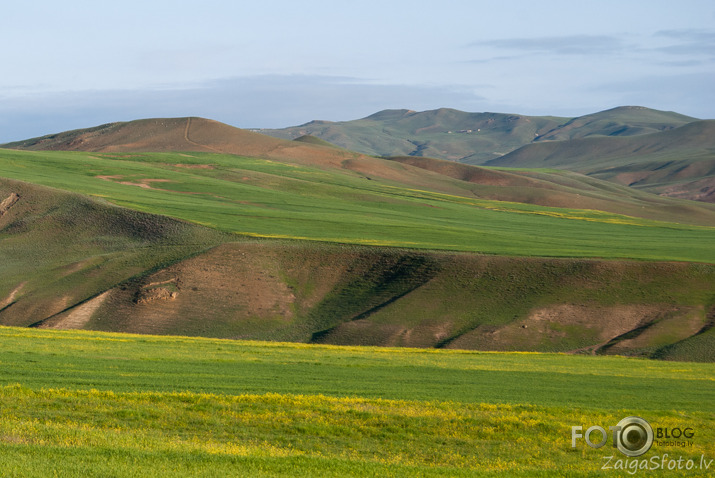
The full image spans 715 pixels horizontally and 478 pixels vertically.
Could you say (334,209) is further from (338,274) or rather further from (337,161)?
(337,161)

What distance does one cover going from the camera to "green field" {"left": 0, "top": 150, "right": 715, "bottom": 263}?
8175 centimetres

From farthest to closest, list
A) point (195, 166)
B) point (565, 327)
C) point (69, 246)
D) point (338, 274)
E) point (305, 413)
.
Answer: point (195, 166), point (69, 246), point (338, 274), point (565, 327), point (305, 413)

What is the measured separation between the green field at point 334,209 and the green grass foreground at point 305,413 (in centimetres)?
4021

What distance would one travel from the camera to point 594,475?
18.8 meters

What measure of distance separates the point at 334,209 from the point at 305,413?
83.5m

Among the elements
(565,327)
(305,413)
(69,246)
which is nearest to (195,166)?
(69,246)

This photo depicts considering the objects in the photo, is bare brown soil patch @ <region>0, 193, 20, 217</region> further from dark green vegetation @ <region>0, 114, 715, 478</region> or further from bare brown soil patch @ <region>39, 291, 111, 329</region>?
bare brown soil patch @ <region>39, 291, 111, 329</region>

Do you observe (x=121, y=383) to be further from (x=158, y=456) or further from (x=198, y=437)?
(x=158, y=456)

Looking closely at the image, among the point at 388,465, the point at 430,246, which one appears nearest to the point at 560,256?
the point at 430,246

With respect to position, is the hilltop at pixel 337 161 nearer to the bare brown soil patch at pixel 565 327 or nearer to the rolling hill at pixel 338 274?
the rolling hill at pixel 338 274

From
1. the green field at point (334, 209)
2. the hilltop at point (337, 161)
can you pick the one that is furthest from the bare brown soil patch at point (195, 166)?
the hilltop at point (337, 161)

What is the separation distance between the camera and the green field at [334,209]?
8175cm

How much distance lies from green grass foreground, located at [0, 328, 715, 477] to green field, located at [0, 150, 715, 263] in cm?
4021

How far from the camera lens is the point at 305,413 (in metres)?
23.8
